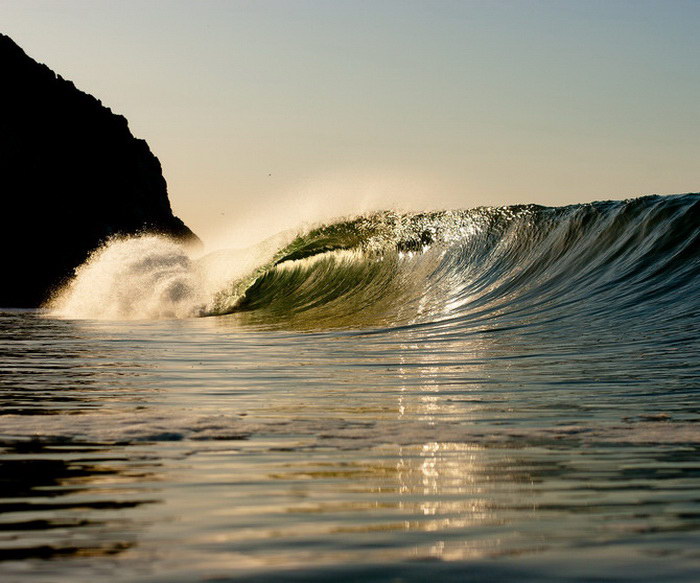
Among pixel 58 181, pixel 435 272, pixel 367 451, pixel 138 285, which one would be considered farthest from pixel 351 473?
pixel 58 181

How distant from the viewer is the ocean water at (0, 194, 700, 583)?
2.56 metres

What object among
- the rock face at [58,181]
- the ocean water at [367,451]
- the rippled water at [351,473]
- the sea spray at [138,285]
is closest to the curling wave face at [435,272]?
the sea spray at [138,285]

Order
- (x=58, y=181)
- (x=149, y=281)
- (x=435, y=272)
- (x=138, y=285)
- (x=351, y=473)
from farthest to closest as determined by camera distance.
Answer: (x=58, y=181), (x=149, y=281), (x=138, y=285), (x=435, y=272), (x=351, y=473)

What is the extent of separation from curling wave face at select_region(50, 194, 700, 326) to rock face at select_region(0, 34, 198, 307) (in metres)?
51.7

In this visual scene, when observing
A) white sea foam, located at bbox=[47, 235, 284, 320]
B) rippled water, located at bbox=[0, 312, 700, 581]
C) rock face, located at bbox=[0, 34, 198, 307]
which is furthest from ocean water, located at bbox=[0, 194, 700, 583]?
rock face, located at bbox=[0, 34, 198, 307]

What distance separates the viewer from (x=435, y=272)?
63.4 feet

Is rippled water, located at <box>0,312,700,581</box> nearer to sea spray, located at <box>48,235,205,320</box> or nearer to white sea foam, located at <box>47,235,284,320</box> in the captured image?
sea spray, located at <box>48,235,205,320</box>

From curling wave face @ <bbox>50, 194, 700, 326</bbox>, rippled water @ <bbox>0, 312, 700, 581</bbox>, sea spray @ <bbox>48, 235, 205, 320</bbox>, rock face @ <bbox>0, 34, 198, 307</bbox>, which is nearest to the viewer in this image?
rippled water @ <bbox>0, 312, 700, 581</bbox>

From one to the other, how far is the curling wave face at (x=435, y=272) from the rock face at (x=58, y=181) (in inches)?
2036

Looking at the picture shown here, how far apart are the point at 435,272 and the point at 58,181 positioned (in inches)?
2966

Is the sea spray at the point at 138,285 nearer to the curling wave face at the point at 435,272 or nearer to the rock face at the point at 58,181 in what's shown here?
the curling wave face at the point at 435,272

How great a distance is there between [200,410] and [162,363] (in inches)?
123

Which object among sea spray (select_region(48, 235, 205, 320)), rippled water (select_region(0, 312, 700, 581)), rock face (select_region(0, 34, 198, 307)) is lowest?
rippled water (select_region(0, 312, 700, 581))

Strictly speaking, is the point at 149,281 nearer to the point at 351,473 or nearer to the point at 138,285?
the point at 138,285
